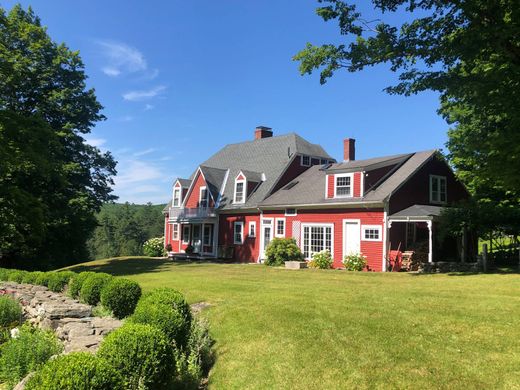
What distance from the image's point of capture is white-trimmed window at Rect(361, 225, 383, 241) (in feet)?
70.3

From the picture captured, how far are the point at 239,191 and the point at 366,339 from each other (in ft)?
76.7

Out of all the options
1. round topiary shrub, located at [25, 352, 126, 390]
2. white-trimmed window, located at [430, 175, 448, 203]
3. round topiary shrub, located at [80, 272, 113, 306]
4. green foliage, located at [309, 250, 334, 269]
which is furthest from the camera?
white-trimmed window, located at [430, 175, 448, 203]

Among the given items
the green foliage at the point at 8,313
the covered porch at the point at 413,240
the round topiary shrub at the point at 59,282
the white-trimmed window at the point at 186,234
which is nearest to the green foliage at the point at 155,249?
the white-trimmed window at the point at 186,234

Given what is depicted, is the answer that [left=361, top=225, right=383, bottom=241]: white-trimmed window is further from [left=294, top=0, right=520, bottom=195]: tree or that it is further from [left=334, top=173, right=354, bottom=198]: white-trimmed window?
[left=294, top=0, right=520, bottom=195]: tree

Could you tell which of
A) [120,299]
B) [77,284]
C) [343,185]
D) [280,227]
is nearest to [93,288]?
[77,284]

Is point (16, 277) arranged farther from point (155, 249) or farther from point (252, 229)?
point (155, 249)

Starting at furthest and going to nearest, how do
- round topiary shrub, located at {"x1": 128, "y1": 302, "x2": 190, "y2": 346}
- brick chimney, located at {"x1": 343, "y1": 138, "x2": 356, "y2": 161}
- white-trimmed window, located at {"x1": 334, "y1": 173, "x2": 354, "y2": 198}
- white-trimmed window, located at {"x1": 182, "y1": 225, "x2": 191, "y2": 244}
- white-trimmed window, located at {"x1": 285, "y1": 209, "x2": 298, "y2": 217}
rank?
white-trimmed window, located at {"x1": 182, "y1": 225, "x2": 191, "y2": 244} < brick chimney, located at {"x1": 343, "y1": 138, "x2": 356, "y2": 161} < white-trimmed window, located at {"x1": 285, "y1": 209, "x2": 298, "y2": 217} < white-trimmed window, located at {"x1": 334, "y1": 173, "x2": 354, "y2": 198} < round topiary shrub, located at {"x1": 128, "y1": 302, "x2": 190, "y2": 346}

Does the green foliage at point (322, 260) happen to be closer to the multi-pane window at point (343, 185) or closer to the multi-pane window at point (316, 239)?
the multi-pane window at point (316, 239)

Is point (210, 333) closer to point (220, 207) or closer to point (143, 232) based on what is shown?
point (220, 207)

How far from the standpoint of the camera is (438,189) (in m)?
24.8

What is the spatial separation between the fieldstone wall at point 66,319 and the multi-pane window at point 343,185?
608 inches

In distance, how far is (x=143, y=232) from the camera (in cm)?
9588

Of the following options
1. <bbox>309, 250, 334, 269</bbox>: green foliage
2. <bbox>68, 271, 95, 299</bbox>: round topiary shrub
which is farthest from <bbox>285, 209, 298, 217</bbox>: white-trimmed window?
<bbox>68, 271, 95, 299</bbox>: round topiary shrub

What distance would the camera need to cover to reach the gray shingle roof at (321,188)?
→ 72.5ft
